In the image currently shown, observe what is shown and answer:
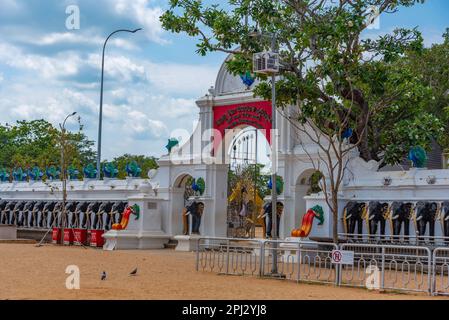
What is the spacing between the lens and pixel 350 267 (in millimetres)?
15797

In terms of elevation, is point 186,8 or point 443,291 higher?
point 186,8

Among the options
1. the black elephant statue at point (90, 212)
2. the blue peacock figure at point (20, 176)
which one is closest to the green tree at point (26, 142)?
the blue peacock figure at point (20, 176)

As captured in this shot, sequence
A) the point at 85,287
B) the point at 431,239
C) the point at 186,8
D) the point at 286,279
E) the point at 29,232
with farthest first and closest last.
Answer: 1. the point at 29,232
2. the point at 186,8
3. the point at 431,239
4. the point at 286,279
5. the point at 85,287

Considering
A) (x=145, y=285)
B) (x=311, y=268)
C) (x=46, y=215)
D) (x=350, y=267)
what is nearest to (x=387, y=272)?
(x=350, y=267)

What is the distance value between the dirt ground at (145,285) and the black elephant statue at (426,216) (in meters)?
6.15

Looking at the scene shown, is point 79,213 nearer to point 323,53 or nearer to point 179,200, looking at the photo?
point 179,200

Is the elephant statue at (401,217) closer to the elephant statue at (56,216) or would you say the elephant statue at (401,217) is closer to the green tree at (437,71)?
the green tree at (437,71)

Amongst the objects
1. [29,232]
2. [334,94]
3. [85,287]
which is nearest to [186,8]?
[334,94]

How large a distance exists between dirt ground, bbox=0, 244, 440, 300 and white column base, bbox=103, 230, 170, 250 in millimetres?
6799

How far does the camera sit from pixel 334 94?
2133 centimetres

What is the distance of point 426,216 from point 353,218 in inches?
92.8

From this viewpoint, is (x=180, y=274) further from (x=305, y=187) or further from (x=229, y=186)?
(x=229, y=186)

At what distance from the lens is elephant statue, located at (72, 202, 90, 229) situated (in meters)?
32.1

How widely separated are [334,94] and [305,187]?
4.46m
